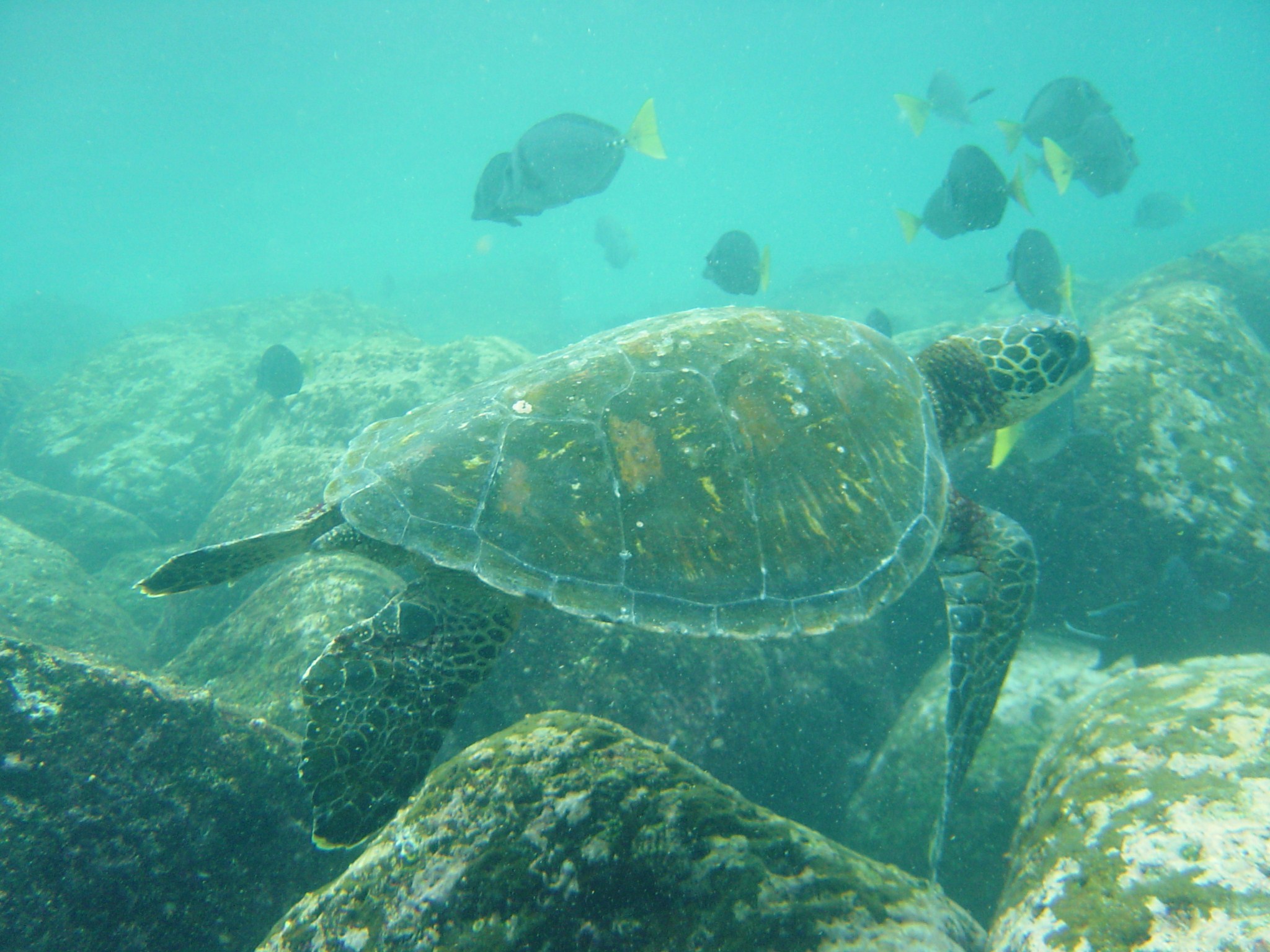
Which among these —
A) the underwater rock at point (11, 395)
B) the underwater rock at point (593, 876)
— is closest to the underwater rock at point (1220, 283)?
the underwater rock at point (593, 876)

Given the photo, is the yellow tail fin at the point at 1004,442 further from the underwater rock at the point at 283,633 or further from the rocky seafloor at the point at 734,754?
the underwater rock at the point at 283,633

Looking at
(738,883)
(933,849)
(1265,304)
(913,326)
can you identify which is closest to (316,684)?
(738,883)

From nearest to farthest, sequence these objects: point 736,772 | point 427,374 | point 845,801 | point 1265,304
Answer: point 736,772 → point 845,801 → point 427,374 → point 1265,304

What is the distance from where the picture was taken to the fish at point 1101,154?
291 inches

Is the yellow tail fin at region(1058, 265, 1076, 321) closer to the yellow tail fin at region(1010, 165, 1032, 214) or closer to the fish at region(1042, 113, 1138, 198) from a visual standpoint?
the yellow tail fin at region(1010, 165, 1032, 214)

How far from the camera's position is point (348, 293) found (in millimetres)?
22859

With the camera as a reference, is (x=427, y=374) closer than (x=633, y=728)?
No

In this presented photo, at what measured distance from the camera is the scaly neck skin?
4129mm

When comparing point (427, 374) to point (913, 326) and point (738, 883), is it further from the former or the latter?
point (913, 326)

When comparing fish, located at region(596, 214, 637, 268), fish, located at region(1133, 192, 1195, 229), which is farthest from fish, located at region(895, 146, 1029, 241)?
fish, located at region(596, 214, 637, 268)

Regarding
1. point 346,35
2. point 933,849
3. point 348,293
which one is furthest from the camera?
point 346,35

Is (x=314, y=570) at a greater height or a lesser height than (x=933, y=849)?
greater

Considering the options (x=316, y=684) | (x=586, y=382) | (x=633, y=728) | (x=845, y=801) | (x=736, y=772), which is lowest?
(x=845, y=801)

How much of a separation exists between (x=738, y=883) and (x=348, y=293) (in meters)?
26.6
